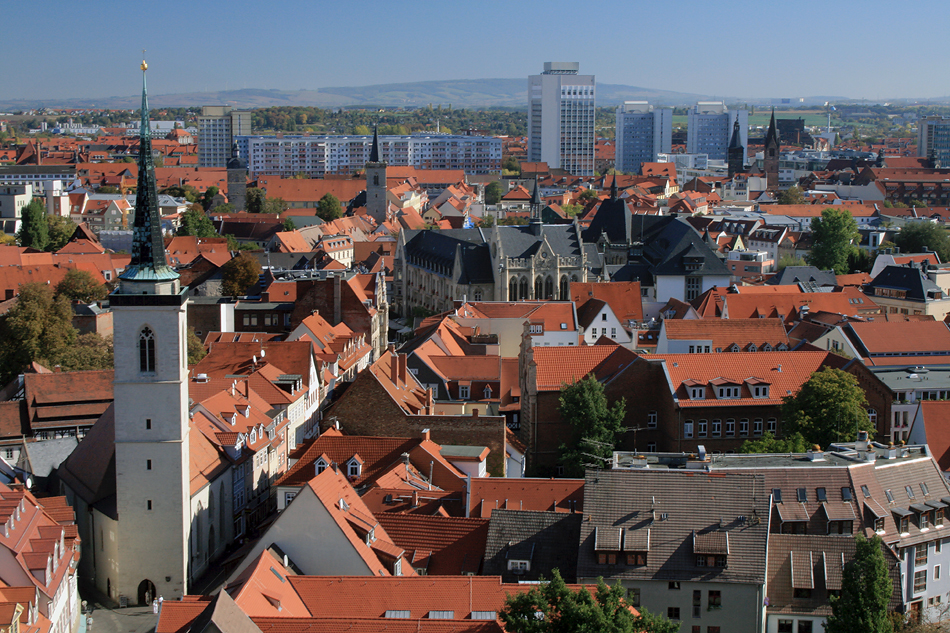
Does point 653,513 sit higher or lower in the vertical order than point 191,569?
higher

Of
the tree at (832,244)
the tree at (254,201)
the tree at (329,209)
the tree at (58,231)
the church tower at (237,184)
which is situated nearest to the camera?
the tree at (832,244)

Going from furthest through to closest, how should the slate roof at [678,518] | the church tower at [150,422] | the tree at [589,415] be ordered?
1. the tree at [589,415]
2. the church tower at [150,422]
3. the slate roof at [678,518]

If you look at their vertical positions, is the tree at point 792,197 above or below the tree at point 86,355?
above

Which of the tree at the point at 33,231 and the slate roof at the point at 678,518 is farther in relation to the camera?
the tree at the point at 33,231

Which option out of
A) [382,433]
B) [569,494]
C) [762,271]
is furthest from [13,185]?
[569,494]

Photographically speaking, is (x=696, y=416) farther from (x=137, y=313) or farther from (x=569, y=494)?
(x=137, y=313)

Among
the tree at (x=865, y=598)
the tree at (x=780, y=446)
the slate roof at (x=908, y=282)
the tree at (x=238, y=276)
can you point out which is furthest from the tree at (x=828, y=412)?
the tree at (x=238, y=276)

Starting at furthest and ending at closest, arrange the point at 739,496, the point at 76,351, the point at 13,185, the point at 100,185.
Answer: the point at 100,185
the point at 13,185
the point at 76,351
the point at 739,496

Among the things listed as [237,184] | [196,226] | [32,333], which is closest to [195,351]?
[32,333]

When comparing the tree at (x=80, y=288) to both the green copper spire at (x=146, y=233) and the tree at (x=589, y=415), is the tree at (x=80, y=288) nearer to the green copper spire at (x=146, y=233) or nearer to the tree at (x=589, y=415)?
the tree at (x=589, y=415)
